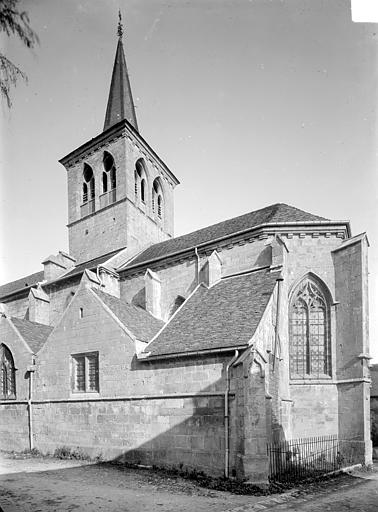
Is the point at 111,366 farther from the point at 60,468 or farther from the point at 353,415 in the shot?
the point at 353,415

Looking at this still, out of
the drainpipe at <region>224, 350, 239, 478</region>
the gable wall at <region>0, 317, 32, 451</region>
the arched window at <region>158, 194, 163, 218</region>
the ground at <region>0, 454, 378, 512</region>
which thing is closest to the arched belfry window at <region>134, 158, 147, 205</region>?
the arched window at <region>158, 194, 163, 218</region>

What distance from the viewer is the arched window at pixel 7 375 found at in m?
18.4

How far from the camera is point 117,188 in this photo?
92.3ft

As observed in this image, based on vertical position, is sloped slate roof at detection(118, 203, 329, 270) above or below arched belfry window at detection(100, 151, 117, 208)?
below

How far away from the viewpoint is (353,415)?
1574 centimetres

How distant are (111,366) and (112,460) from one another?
308 centimetres

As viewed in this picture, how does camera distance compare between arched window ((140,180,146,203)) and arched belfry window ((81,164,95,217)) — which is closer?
arched belfry window ((81,164,95,217))

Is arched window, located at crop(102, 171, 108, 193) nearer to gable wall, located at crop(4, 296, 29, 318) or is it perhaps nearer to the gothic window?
the gothic window

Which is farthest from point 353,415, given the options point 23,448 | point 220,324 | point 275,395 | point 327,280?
point 23,448

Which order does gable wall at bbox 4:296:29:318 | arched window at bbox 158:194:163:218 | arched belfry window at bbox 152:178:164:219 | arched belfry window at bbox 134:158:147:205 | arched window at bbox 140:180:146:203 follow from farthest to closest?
arched window at bbox 158:194:163:218, arched belfry window at bbox 152:178:164:219, arched window at bbox 140:180:146:203, arched belfry window at bbox 134:158:147:205, gable wall at bbox 4:296:29:318

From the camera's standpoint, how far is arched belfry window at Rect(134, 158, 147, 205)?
29.5 meters

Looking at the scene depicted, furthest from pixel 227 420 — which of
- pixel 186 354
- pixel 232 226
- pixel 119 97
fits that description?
pixel 119 97

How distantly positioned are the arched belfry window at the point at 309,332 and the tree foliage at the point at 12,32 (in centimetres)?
1462

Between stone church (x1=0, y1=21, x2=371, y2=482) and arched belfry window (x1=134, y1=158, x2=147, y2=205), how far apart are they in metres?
7.89
